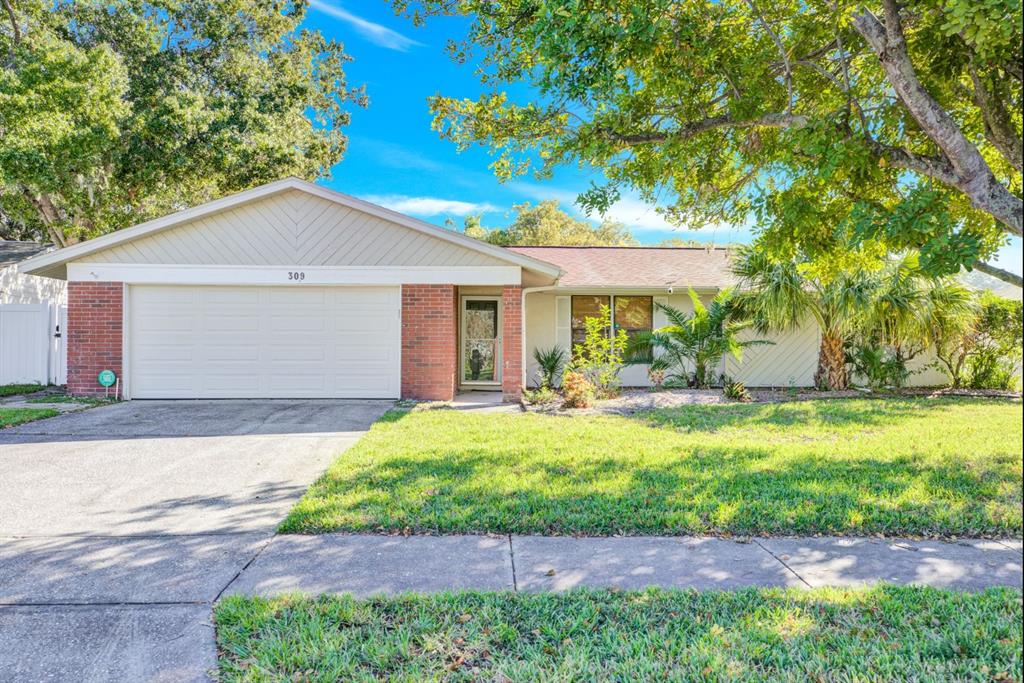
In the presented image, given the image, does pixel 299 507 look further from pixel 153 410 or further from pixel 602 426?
pixel 153 410

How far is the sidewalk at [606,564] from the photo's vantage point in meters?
3.16

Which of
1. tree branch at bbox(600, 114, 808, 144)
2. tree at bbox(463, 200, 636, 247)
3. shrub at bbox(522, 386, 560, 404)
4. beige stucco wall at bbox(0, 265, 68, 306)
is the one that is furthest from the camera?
tree at bbox(463, 200, 636, 247)

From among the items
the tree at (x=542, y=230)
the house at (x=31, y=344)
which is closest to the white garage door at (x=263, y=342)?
the house at (x=31, y=344)

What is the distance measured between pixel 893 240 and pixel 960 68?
1643 millimetres

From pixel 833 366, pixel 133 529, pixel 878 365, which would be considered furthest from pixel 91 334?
pixel 878 365

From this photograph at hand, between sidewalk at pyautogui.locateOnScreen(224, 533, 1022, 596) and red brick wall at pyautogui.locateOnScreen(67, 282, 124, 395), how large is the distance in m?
8.80

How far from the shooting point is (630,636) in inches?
102

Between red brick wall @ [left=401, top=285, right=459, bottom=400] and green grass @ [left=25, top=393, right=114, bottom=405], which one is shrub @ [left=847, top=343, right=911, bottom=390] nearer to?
red brick wall @ [left=401, top=285, right=459, bottom=400]

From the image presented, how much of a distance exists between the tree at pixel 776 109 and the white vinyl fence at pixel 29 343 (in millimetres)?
10697

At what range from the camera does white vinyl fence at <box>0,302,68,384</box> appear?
12367mm

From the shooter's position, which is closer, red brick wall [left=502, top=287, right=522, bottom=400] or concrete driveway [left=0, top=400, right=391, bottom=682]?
concrete driveway [left=0, top=400, right=391, bottom=682]

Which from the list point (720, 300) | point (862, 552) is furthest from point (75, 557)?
point (720, 300)

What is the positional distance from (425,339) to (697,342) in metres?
5.64

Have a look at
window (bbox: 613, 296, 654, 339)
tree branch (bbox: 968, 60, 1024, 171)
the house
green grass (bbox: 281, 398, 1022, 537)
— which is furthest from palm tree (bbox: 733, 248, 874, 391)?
the house
